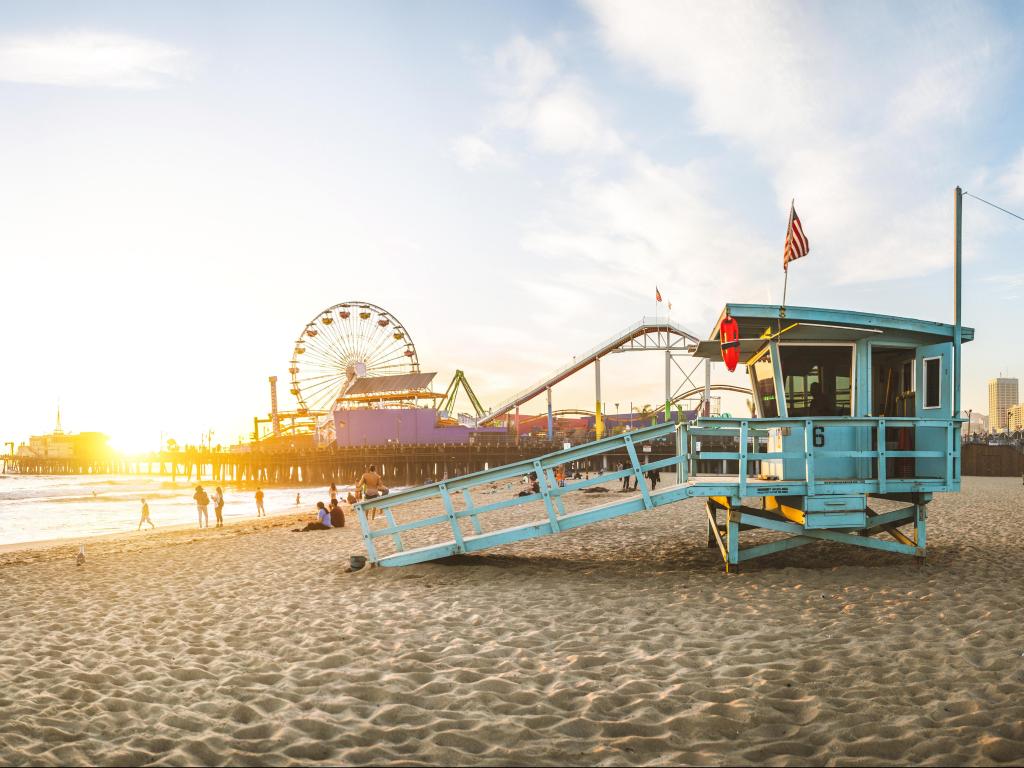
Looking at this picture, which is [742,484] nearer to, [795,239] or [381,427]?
[795,239]

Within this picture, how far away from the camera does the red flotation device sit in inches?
358

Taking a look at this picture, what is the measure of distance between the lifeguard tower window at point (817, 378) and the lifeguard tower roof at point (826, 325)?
0.62ft

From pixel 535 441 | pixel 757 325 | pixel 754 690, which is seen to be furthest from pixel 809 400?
pixel 535 441

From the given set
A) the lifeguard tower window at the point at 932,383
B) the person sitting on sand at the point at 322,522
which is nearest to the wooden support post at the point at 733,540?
the lifeguard tower window at the point at 932,383

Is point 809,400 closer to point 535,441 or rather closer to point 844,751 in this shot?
point 844,751

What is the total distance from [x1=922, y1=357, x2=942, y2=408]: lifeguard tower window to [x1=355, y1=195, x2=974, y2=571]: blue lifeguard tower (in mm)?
14

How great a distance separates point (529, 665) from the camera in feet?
17.0

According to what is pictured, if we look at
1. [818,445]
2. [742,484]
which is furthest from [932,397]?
[742,484]

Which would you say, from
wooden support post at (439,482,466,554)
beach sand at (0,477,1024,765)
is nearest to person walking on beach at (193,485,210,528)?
beach sand at (0,477,1024,765)

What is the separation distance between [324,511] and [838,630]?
13146 mm

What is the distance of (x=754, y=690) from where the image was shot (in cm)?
452

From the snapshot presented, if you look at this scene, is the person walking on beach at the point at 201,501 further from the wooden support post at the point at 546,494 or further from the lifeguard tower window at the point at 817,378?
the lifeguard tower window at the point at 817,378

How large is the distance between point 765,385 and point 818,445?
131 centimetres

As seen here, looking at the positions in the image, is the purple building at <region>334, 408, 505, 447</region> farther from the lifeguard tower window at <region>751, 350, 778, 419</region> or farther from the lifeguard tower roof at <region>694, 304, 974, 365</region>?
the lifeguard tower roof at <region>694, 304, 974, 365</region>
